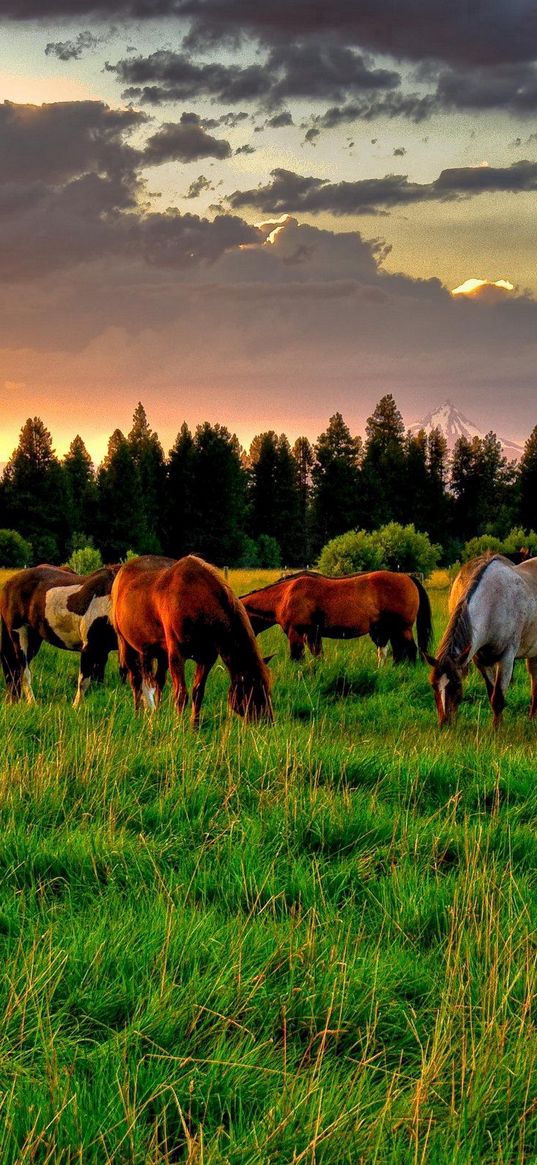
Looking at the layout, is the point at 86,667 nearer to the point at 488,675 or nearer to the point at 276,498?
the point at 488,675

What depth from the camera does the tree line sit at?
62.6 metres

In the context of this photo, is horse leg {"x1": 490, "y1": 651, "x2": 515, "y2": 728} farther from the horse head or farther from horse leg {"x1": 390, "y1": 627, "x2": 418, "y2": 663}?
horse leg {"x1": 390, "y1": 627, "x2": 418, "y2": 663}

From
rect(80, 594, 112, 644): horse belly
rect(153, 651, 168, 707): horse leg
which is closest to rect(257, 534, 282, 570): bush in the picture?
rect(80, 594, 112, 644): horse belly

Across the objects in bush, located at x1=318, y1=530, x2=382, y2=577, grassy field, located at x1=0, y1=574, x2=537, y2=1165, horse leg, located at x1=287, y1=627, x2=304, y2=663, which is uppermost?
bush, located at x1=318, y1=530, x2=382, y2=577

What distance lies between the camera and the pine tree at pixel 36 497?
202ft

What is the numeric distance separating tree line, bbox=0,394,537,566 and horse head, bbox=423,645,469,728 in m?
52.2

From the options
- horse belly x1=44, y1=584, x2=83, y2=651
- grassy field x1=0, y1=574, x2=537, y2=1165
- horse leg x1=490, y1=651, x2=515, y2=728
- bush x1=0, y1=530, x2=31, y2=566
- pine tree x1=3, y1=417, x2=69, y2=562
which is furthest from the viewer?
A: pine tree x1=3, y1=417, x2=69, y2=562

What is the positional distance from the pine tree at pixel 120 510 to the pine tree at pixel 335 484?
1453 cm

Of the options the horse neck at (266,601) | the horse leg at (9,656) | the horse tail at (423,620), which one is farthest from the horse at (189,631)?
the horse tail at (423,620)

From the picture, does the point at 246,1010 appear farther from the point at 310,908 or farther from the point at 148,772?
the point at 148,772

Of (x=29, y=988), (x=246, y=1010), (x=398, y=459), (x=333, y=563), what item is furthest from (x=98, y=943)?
(x=398, y=459)

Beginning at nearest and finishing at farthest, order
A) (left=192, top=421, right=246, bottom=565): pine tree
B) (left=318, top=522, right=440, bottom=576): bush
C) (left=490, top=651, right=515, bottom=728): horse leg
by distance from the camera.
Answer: (left=490, top=651, right=515, bottom=728): horse leg, (left=318, top=522, right=440, bottom=576): bush, (left=192, top=421, right=246, bottom=565): pine tree

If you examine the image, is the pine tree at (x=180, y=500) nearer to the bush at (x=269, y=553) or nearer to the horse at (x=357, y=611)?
the bush at (x=269, y=553)

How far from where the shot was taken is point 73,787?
17.3 feet
